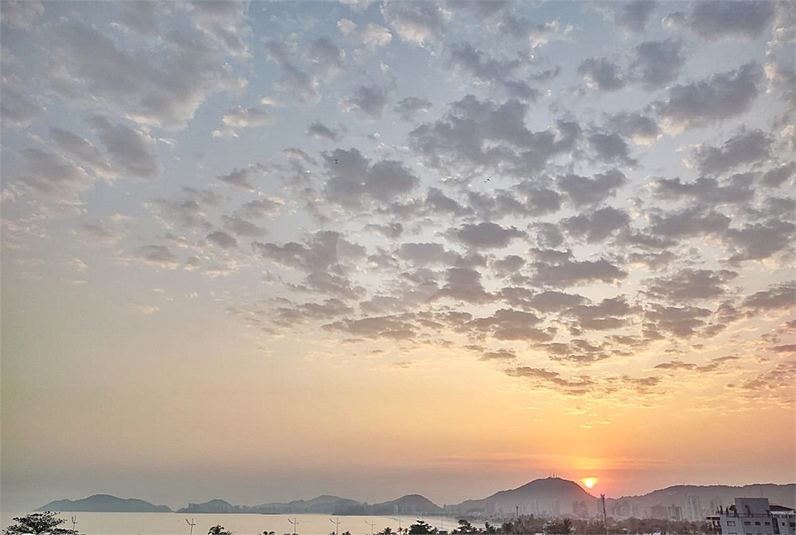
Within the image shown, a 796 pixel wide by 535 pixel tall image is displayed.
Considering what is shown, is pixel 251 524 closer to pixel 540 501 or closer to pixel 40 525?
pixel 540 501

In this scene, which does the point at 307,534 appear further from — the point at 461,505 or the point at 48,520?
the point at 48,520

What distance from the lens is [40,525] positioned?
17375 millimetres

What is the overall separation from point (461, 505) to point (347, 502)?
317 inches

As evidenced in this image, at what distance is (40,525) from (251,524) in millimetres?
30489

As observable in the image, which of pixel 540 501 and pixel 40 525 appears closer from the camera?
pixel 40 525

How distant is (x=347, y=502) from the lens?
39750 millimetres

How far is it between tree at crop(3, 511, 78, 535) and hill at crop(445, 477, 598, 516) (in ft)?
83.5

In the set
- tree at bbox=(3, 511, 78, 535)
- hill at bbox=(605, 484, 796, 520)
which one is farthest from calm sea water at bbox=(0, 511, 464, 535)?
hill at bbox=(605, 484, 796, 520)

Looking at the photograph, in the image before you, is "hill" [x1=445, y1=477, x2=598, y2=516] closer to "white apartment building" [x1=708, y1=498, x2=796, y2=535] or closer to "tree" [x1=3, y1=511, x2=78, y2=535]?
"white apartment building" [x1=708, y1=498, x2=796, y2=535]

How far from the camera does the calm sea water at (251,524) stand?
26812 millimetres

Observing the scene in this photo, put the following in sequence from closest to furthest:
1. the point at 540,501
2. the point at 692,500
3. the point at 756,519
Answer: the point at 756,519
the point at 692,500
the point at 540,501

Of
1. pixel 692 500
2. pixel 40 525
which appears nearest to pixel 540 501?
pixel 692 500

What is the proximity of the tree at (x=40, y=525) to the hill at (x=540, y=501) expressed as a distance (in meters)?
25.4

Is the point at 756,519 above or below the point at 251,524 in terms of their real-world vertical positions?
above
